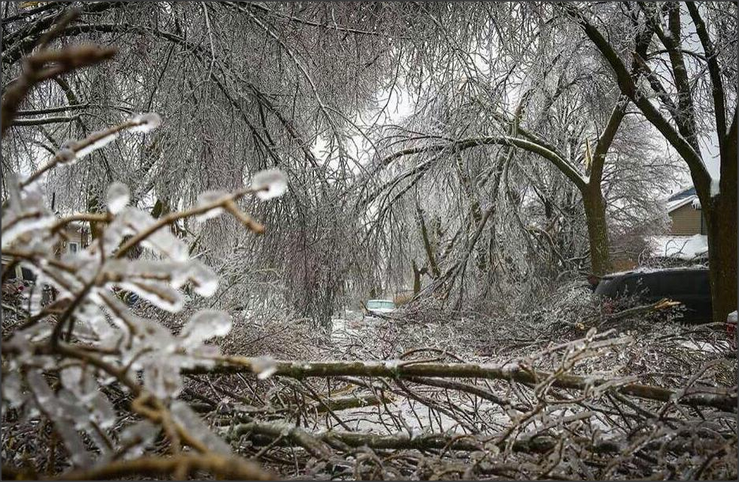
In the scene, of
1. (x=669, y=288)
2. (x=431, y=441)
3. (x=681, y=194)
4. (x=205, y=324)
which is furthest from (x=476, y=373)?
(x=681, y=194)

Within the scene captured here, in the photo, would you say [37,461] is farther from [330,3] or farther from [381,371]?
[330,3]

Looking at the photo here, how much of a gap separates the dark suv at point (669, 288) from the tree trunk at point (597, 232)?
109 centimetres

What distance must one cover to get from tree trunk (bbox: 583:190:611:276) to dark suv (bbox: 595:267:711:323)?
1091 mm

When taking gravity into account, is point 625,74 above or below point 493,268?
above

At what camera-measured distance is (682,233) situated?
7.99 metres

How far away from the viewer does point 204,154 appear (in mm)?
2543

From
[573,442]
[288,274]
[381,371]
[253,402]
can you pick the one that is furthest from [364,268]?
[573,442]

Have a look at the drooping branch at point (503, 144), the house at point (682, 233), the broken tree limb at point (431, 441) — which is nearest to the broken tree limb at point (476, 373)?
the broken tree limb at point (431, 441)

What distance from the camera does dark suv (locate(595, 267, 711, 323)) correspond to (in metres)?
4.62

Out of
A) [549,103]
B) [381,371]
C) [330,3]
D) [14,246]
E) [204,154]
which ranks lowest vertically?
[381,371]

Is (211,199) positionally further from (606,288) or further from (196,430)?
(606,288)

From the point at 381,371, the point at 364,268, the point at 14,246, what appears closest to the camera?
the point at 14,246

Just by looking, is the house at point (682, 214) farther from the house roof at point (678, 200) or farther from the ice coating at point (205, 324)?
the ice coating at point (205, 324)

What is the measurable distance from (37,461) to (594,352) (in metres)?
0.93
